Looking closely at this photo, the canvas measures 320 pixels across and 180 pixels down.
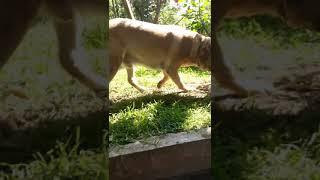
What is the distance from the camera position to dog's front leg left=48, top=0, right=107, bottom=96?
244 cm

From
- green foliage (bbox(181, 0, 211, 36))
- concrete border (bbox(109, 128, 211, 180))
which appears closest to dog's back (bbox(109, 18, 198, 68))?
green foliage (bbox(181, 0, 211, 36))

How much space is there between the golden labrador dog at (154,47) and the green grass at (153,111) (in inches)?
10.8

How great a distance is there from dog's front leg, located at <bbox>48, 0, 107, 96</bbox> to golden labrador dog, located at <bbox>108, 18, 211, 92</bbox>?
2.70 meters

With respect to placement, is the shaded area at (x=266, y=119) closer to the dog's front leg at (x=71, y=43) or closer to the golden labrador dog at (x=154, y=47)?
the dog's front leg at (x=71, y=43)

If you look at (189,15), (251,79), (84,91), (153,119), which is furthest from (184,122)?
(189,15)

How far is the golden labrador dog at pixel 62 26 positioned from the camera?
2328mm

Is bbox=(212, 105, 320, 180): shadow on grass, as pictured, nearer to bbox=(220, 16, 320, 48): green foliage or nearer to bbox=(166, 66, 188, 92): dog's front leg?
bbox=(220, 16, 320, 48): green foliage

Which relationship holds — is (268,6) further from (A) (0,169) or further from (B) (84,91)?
(A) (0,169)

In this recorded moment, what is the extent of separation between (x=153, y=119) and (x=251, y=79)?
1.66 m

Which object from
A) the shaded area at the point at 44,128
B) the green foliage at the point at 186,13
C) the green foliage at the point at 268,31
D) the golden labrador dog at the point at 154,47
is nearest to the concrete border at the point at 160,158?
the shaded area at the point at 44,128

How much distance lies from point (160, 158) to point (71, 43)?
1322 millimetres

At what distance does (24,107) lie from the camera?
2434 millimetres

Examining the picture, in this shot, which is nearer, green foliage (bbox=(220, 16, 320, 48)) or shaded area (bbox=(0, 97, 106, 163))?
shaded area (bbox=(0, 97, 106, 163))

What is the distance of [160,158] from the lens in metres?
3.48
